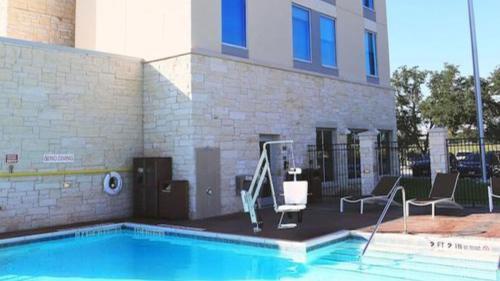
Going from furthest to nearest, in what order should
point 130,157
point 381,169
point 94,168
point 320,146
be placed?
point 381,169, point 320,146, point 130,157, point 94,168

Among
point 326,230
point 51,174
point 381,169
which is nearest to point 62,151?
point 51,174

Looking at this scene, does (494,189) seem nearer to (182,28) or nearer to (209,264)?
(209,264)

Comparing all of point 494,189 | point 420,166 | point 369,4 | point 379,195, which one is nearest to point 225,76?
point 379,195

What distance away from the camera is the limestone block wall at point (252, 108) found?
1158 cm

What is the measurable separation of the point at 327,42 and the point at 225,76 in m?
5.70

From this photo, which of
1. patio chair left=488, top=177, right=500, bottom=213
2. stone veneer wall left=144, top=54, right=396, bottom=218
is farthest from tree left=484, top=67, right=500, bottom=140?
patio chair left=488, top=177, right=500, bottom=213

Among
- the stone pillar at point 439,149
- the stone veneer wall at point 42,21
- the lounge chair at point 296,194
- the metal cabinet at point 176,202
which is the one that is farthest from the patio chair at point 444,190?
the stone veneer wall at point 42,21

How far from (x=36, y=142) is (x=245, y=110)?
5418 millimetres

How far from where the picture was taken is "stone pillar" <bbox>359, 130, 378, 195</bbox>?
14.2 meters

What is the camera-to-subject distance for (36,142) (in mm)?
10219

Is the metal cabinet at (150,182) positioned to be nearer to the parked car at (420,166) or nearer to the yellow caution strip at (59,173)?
the yellow caution strip at (59,173)

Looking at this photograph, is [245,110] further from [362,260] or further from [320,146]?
[362,260]

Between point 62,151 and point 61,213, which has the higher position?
point 62,151

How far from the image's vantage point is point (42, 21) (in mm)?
14578
